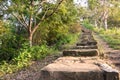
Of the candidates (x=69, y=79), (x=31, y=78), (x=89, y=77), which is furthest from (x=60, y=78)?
(x=31, y=78)

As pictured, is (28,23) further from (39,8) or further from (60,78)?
(60,78)

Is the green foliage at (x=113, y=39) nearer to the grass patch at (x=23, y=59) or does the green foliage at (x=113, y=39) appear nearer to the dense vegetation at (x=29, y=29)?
the dense vegetation at (x=29, y=29)

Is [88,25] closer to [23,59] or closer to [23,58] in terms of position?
[23,58]

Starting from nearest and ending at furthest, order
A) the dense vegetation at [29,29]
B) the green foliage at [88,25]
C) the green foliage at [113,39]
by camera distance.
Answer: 1. the dense vegetation at [29,29]
2. the green foliage at [113,39]
3. the green foliage at [88,25]

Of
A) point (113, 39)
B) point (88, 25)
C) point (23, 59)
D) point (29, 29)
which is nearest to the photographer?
point (23, 59)

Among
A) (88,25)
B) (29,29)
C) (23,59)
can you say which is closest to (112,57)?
(23,59)

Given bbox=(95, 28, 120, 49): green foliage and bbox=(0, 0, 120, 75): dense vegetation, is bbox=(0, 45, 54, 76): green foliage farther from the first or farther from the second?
bbox=(95, 28, 120, 49): green foliage

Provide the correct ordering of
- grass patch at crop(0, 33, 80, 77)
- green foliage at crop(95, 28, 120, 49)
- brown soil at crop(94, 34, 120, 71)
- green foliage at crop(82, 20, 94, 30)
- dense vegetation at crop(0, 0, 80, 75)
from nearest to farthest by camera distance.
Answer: brown soil at crop(94, 34, 120, 71)
grass patch at crop(0, 33, 80, 77)
dense vegetation at crop(0, 0, 80, 75)
green foliage at crop(95, 28, 120, 49)
green foliage at crop(82, 20, 94, 30)

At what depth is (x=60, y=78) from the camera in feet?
12.9

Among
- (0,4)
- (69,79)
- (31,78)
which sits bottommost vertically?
(31,78)

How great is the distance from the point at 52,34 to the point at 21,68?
8436 mm

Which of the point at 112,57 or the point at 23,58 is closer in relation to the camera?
the point at 112,57

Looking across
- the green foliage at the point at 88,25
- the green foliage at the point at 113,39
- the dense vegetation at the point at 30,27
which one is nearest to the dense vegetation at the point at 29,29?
the dense vegetation at the point at 30,27

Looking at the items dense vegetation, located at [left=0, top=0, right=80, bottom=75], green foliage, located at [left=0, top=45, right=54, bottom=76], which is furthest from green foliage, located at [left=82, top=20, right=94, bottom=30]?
green foliage, located at [left=0, top=45, right=54, bottom=76]
